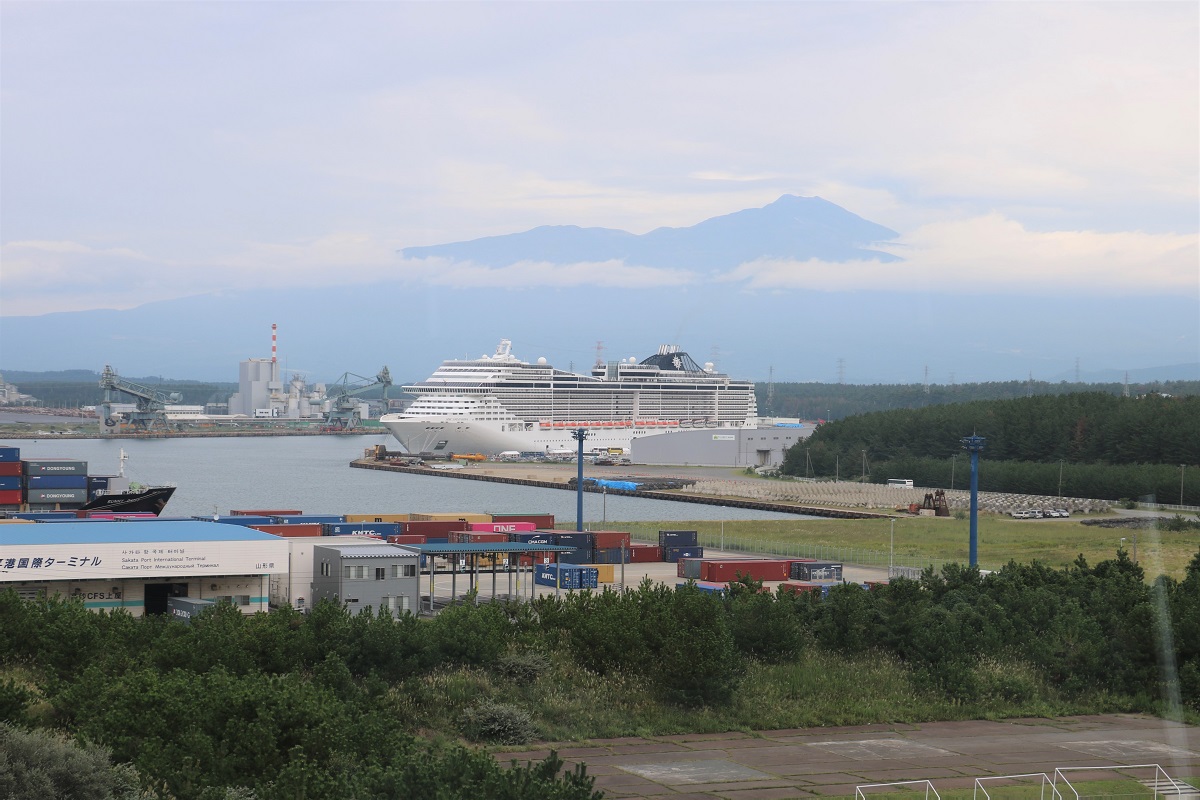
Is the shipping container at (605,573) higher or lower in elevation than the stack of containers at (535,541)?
lower

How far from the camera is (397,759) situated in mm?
8789

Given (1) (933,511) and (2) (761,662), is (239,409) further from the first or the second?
(2) (761,662)

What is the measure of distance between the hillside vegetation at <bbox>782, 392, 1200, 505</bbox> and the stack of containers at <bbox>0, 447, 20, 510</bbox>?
37.4 meters

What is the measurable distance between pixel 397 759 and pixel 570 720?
5.29 metres

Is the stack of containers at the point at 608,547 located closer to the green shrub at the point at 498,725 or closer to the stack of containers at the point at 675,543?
the stack of containers at the point at 675,543

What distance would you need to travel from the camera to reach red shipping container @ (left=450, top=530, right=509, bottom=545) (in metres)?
27.0

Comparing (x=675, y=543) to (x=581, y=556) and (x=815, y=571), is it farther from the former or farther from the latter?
(x=815, y=571)

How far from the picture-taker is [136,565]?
18609mm

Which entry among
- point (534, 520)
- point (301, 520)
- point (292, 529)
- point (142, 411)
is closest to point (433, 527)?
point (301, 520)

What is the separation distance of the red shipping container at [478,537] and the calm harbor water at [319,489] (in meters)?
10.7

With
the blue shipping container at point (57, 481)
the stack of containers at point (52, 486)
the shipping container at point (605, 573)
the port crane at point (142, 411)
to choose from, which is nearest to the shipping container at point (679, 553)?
the shipping container at point (605, 573)

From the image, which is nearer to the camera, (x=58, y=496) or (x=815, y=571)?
(x=815, y=571)

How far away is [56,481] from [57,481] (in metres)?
0.03

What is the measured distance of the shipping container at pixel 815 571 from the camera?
84.0 ft
